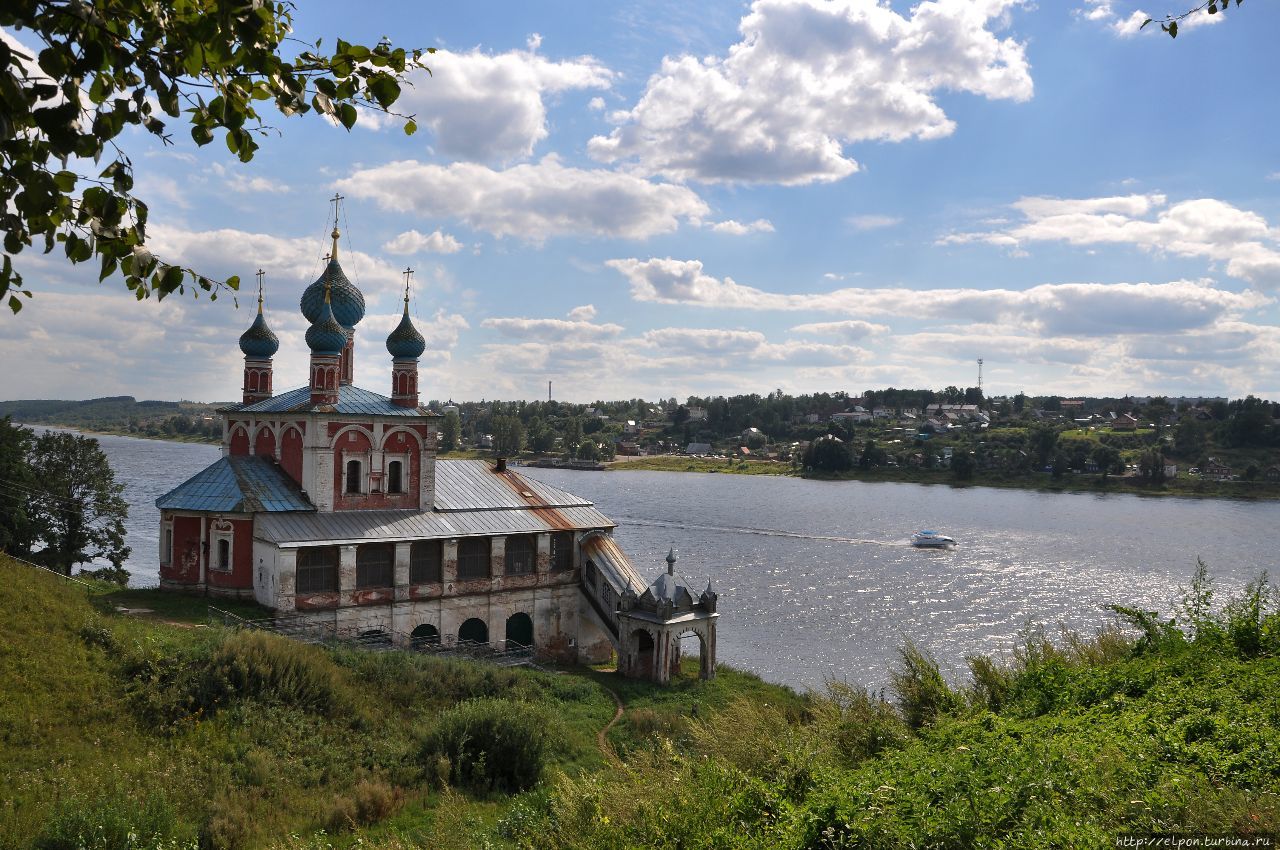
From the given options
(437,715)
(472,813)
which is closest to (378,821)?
(472,813)

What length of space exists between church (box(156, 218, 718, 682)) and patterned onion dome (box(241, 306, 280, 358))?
0.12 ft

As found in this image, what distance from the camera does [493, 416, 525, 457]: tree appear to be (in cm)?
13650

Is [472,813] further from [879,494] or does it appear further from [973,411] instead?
[973,411]

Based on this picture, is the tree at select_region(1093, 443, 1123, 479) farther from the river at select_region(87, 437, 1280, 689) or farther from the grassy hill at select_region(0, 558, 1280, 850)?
the grassy hill at select_region(0, 558, 1280, 850)

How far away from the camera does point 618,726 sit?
23.5 meters

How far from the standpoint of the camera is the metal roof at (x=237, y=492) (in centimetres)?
2594

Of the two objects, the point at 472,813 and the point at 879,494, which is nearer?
the point at 472,813

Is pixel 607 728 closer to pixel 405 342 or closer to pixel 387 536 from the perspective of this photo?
pixel 387 536

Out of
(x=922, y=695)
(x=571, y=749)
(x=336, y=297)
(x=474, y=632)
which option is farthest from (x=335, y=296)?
(x=922, y=695)

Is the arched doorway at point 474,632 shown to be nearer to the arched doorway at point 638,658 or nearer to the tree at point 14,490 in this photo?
the arched doorway at point 638,658

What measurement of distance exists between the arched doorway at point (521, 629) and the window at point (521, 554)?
149 centimetres

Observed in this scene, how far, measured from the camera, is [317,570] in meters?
25.9

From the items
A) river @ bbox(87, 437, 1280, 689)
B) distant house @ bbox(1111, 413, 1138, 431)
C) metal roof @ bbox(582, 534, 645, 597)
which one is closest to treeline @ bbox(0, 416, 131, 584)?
river @ bbox(87, 437, 1280, 689)

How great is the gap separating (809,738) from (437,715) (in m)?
10.1
